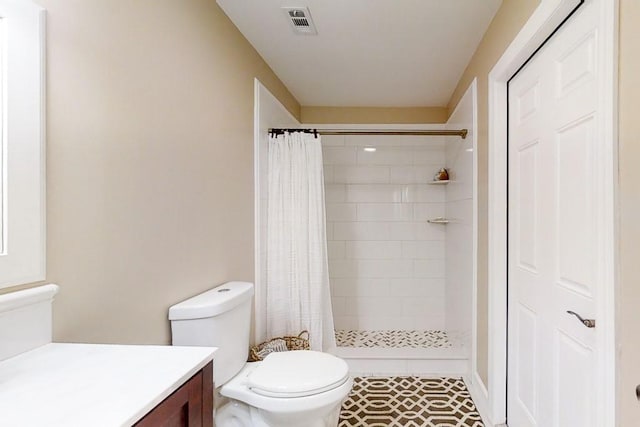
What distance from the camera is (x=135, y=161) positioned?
1.31 m

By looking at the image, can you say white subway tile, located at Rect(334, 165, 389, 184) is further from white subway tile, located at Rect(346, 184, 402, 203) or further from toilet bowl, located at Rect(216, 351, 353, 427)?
toilet bowl, located at Rect(216, 351, 353, 427)

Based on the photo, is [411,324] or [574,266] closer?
[574,266]

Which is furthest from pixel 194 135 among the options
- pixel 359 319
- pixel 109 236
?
pixel 359 319

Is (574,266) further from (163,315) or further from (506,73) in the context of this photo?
(163,315)

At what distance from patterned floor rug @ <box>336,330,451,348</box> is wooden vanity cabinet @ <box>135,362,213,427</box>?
2.47 metres

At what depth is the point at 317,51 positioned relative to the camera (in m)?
2.52

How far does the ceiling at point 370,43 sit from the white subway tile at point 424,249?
138cm

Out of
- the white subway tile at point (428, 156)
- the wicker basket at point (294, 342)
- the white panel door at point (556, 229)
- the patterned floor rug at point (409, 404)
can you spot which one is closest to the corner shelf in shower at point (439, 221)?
the white subway tile at point (428, 156)

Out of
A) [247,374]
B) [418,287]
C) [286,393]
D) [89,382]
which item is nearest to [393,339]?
[418,287]

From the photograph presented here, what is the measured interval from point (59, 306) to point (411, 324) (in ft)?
10.7

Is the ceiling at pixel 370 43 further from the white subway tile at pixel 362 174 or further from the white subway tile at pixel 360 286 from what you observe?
the white subway tile at pixel 360 286

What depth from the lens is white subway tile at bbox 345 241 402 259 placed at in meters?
3.77

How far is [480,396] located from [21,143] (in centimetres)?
258

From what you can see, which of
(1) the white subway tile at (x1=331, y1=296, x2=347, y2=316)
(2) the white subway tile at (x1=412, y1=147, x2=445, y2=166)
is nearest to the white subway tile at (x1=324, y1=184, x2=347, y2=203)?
(2) the white subway tile at (x1=412, y1=147, x2=445, y2=166)
